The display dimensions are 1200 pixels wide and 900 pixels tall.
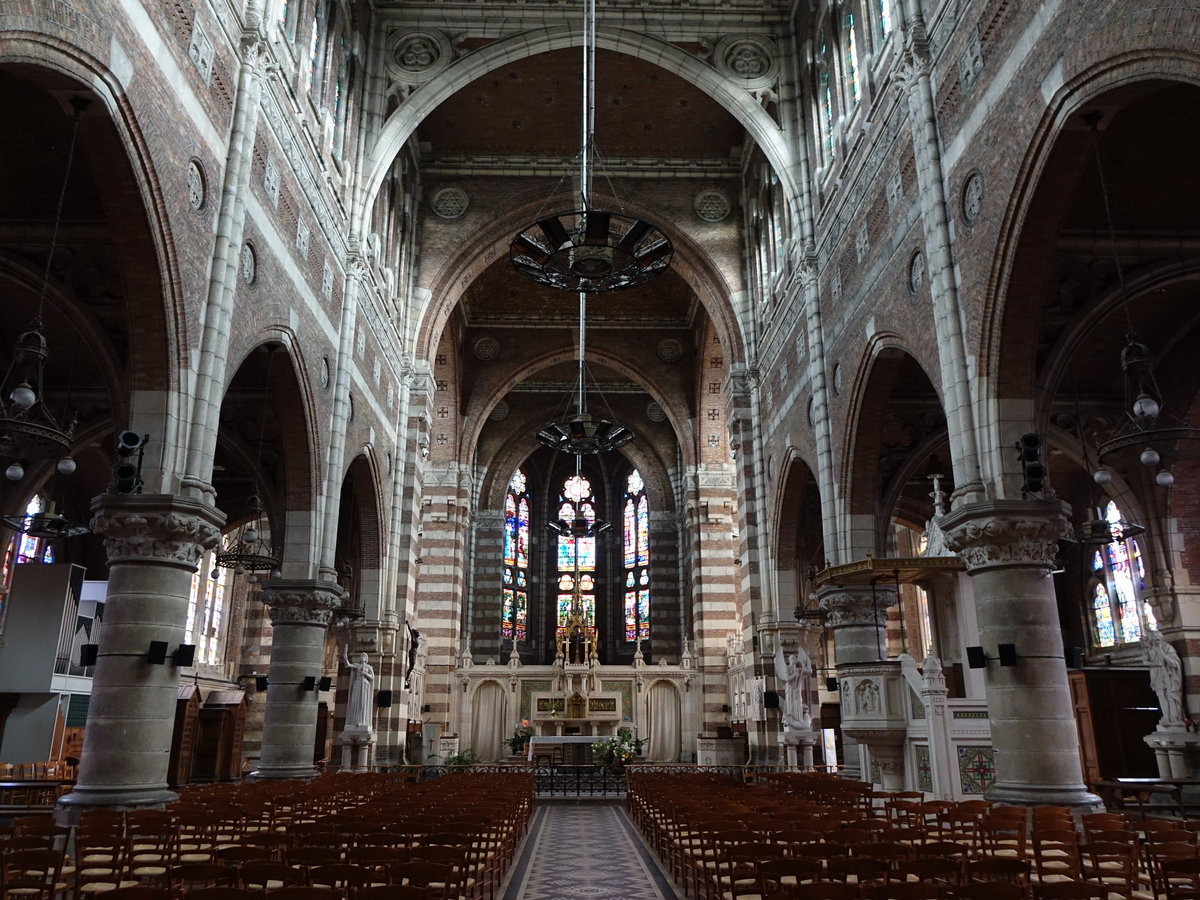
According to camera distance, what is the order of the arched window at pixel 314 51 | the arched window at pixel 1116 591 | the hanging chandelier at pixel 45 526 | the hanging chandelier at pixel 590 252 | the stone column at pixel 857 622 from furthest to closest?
the arched window at pixel 1116 591 → the stone column at pixel 857 622 → the arched window at pixel 314 51 → the hanging chandelier at pixel 590 252 → the hanging chandelier at pixel 45 526

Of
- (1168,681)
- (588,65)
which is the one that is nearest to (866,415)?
(1168,681)

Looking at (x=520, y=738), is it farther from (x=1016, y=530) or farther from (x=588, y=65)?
(x=1016, y=530)

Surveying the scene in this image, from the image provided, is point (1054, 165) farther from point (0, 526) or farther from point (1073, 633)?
point (0, 526)

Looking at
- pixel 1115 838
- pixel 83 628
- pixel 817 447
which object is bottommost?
pixel 1115 838

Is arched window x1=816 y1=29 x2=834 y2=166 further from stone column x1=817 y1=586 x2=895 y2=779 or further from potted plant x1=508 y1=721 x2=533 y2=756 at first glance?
potted plant x1=508 y1=721 x2=533 y2=756

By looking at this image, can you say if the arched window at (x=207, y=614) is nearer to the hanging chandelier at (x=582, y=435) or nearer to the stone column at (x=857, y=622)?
the hanging chandelier at (x=582, y=435)

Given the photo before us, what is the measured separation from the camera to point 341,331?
68.6ft

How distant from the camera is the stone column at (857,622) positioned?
19672 mm

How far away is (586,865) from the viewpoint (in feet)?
42.5

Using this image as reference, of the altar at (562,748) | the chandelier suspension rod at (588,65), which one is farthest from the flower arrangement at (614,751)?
the chandelier suspension rod at (588,65)

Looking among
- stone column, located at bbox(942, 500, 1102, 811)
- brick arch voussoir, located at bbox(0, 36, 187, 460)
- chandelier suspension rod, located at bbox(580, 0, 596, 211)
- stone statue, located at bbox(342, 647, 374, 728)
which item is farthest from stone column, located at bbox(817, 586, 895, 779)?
brick arch voussoir, located at bbox(0, 36, 187, 460)

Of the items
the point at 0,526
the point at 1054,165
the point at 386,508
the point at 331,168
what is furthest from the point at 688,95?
the point at 0,526

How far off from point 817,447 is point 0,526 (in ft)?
62.5

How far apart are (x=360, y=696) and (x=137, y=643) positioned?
1186 centimetres
